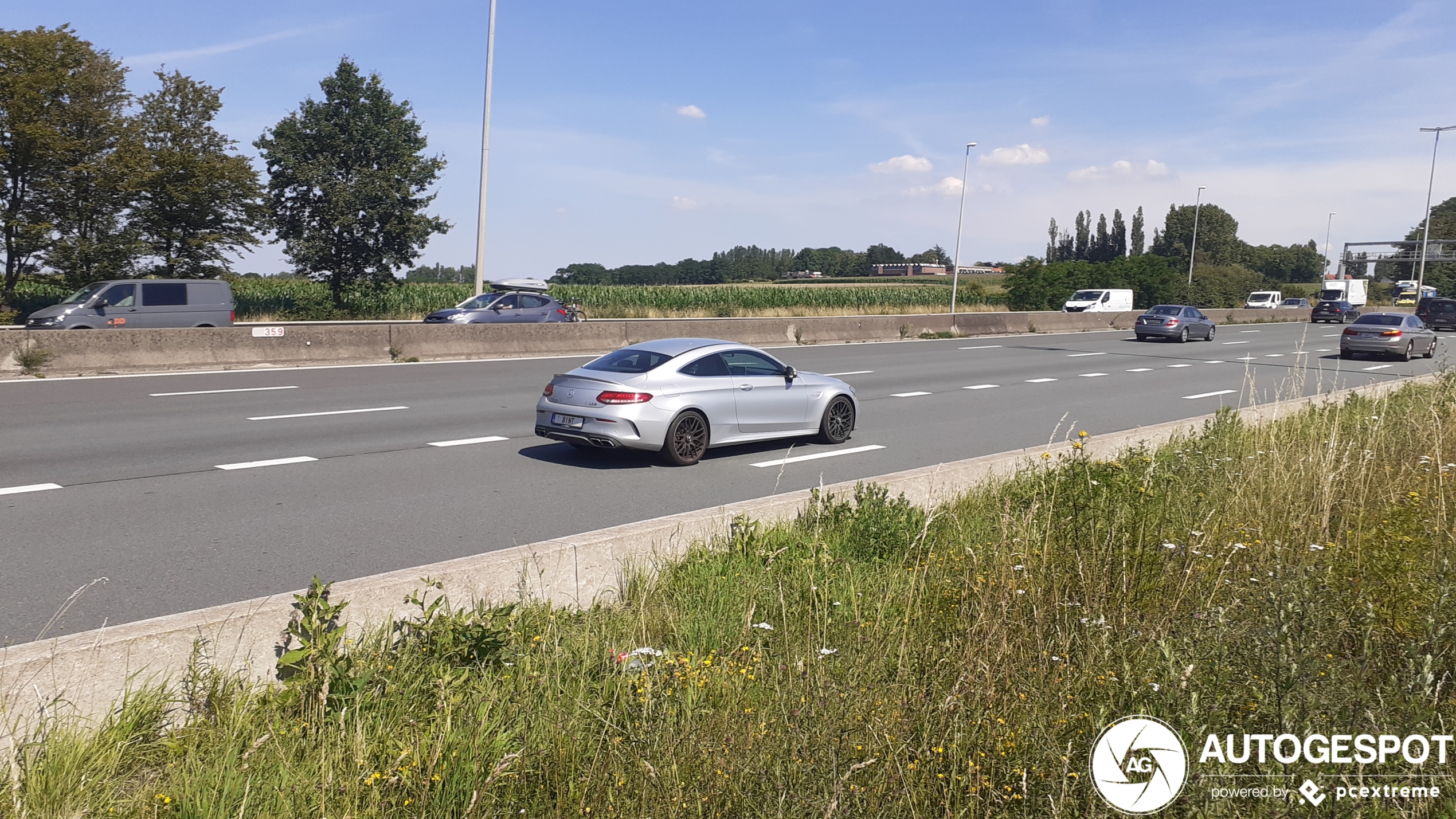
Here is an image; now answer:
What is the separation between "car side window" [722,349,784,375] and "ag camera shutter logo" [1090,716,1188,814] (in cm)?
811

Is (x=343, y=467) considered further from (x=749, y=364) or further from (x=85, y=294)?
(x=85, y=294)

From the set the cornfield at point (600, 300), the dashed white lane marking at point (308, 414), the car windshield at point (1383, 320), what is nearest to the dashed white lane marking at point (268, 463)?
the dashed white lane marking at point (308, 414)

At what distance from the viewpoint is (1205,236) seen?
156 m

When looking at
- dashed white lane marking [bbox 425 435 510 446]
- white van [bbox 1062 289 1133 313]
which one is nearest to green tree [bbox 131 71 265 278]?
dashed white lane marking [bbox 425 435 510 446]

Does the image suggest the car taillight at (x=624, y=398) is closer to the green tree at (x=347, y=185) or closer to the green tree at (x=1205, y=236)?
the green tree at (x=347, y=185)

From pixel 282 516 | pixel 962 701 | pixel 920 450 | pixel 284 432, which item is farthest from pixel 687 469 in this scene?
pixel 962 701

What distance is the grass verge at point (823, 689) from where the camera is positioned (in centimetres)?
336

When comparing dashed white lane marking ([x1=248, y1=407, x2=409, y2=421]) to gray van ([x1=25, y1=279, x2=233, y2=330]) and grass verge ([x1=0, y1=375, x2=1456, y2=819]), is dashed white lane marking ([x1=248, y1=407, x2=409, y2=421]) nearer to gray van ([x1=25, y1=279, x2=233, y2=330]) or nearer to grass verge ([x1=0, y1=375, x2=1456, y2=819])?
grass verge ([x1=0, y1=375, x2=1456, y2=819])

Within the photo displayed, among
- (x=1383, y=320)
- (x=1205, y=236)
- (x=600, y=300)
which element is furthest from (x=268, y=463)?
(x=1205, y=236)

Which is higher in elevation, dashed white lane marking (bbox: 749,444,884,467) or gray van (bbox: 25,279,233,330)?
gray van (bbox: 25,279,233,330)

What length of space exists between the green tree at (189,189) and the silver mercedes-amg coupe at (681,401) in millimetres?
32466

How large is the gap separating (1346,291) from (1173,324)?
186 feet

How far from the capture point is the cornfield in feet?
138

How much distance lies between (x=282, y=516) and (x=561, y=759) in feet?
16.6
